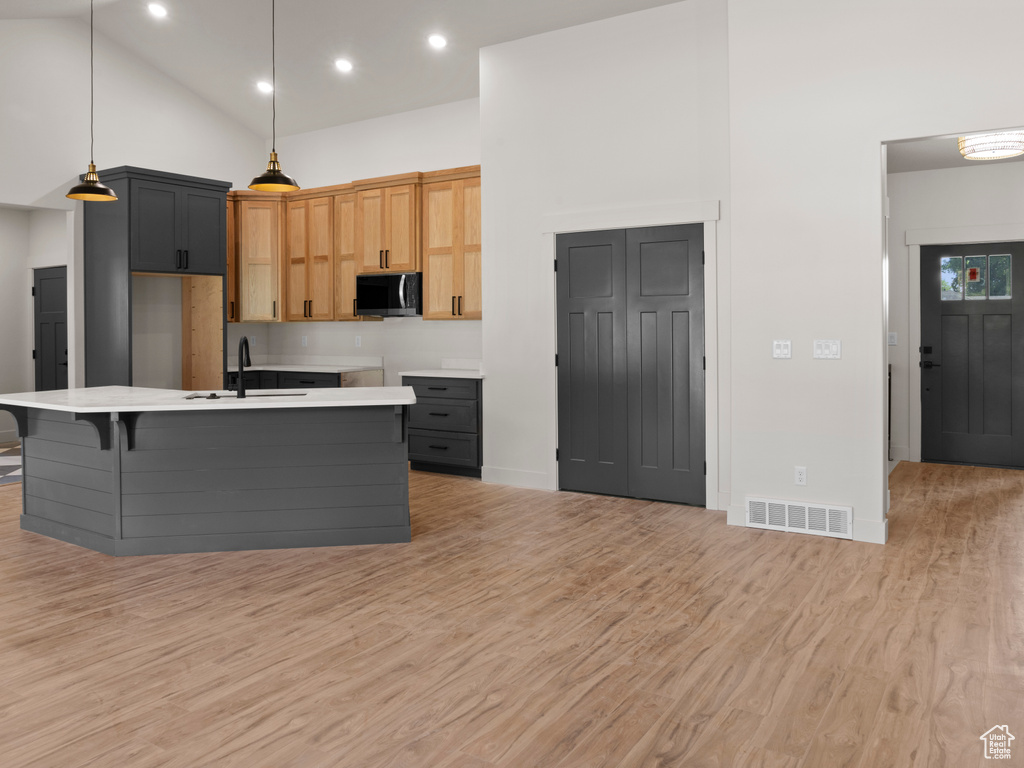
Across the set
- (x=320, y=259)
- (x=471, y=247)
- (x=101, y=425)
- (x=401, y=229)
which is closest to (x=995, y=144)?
(x=471, y=247)

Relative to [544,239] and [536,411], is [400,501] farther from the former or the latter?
[544,239]

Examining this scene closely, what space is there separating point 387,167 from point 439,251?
145cm

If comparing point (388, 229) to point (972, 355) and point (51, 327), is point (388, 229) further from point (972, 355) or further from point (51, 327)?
point (972, 355)

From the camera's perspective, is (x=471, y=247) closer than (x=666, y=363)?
No

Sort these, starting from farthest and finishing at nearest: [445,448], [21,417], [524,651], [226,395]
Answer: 1. [445,448]
2. [21,417]
3. [226,395]
4. [524,651]

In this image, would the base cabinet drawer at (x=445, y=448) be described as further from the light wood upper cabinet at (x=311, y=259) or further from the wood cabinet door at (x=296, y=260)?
the wood cabinet door at (x=296, y=260)

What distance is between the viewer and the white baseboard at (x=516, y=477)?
5859 millimetres

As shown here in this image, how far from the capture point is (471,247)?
21.5 feet

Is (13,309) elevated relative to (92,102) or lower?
lower

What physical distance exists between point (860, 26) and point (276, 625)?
439cm

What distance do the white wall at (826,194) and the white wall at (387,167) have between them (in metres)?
3.05

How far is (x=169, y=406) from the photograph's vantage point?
3.97 m

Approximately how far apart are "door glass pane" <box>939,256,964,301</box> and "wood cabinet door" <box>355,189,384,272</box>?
16.6 ft

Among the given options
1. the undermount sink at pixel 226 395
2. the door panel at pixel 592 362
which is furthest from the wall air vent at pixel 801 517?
the undermount sink at pixel 226 395
